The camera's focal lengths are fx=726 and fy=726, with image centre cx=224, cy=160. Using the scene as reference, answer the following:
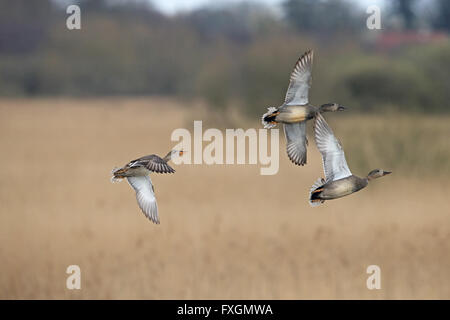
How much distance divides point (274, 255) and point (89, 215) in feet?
15.2

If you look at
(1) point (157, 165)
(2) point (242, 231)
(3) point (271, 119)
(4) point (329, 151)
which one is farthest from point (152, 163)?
(2) point (242, 231)

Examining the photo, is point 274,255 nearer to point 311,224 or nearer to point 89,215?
point 311,224

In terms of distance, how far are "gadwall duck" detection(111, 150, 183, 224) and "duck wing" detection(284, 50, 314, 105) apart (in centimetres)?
65

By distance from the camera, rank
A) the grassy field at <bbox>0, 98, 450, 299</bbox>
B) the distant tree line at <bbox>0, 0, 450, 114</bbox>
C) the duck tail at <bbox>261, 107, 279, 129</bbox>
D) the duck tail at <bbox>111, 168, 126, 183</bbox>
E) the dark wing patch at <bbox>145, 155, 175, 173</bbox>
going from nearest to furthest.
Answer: the dark wing patch at <bbox>145, 155, 175, 173</bbox>
the duck tail at <bbox>261, 107, 279, 129</bbox>
the duck tail at <bbox>111, 168, 126, 183</bbox>
the grassy field at <bbox>0, 98, 450, 299</bbox>
the distant tree line at <bbox>0, 0, 450, 114</bbox>

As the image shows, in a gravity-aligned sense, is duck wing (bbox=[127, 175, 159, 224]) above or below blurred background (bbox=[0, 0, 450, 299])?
below

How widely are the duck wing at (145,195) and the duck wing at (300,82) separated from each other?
2.75ft

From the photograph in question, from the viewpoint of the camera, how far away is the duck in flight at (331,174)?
3262 millimetres

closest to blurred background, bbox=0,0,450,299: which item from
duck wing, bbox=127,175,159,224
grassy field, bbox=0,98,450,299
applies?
grassy field, bbox=0,98,450,299

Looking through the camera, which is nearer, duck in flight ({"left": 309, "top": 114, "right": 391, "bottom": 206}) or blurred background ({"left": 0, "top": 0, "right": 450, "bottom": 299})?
duck in flight ({"left": 309, "top": 114, "right": 391, "bottom": 206})

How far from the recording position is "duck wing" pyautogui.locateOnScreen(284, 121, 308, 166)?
3.28 m

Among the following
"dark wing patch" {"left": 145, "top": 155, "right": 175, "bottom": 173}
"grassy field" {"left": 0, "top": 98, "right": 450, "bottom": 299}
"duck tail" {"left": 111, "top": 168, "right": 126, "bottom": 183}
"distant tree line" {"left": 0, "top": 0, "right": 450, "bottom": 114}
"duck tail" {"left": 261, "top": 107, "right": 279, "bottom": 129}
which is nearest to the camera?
"dark wing patch" {"left": 145, "top": 155, "right": 175, "bottom": 173}

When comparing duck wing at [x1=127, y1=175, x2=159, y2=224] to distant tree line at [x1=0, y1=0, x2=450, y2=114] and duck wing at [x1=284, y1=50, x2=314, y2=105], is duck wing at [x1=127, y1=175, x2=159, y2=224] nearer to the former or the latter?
duck wing at [x1=284, y1=50, x2=314, y2=105]
